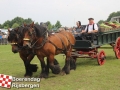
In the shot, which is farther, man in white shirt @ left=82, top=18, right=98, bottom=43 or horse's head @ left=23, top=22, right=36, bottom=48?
man in white shirt @ left=82, top=18, right=98, bottom=43

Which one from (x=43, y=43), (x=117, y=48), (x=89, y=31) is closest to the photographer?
(x=43, y=43)

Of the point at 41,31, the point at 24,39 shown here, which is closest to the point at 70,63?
the point at 41,31

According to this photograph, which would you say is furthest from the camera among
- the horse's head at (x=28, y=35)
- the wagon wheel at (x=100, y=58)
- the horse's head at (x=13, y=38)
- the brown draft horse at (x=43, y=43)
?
the wagon wheel at (x=100, y=58)

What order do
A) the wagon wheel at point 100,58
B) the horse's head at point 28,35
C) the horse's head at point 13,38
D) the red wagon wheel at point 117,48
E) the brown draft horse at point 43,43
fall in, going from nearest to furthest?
the horse's head at point 28,35
the brown draft horse at point 43,43
the horse's head at point 13,38
the wagon wheel at point 100,58
the red wagon wheel at point 117,48

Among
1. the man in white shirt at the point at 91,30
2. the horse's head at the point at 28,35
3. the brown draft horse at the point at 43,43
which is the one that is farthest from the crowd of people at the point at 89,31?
the horse's head at the point at 28,35

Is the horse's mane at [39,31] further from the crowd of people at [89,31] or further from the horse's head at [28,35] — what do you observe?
the crowd of people at [89,31]

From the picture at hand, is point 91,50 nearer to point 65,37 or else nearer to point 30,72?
point 65,37

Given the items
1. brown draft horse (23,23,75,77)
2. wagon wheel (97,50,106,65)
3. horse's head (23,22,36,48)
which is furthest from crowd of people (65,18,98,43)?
horse's head (23,22,36,48)

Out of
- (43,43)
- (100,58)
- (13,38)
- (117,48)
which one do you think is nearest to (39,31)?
(43,43)

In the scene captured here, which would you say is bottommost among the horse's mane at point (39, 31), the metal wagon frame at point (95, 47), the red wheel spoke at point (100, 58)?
the red wheel spoke at point (100, 58)

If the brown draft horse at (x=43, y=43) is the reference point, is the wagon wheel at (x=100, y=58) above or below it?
below

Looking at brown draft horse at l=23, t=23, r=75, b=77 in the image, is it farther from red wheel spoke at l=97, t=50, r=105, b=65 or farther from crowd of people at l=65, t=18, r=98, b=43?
red wheel spoke at l=97, t=50, r=105, b=65

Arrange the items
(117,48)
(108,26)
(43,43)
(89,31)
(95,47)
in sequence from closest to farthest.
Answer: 1. (43,43)
2. (89,31)
3. (95,47)
4. (108,26)
5. (117,48)

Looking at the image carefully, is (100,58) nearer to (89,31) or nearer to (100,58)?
(100,58)
